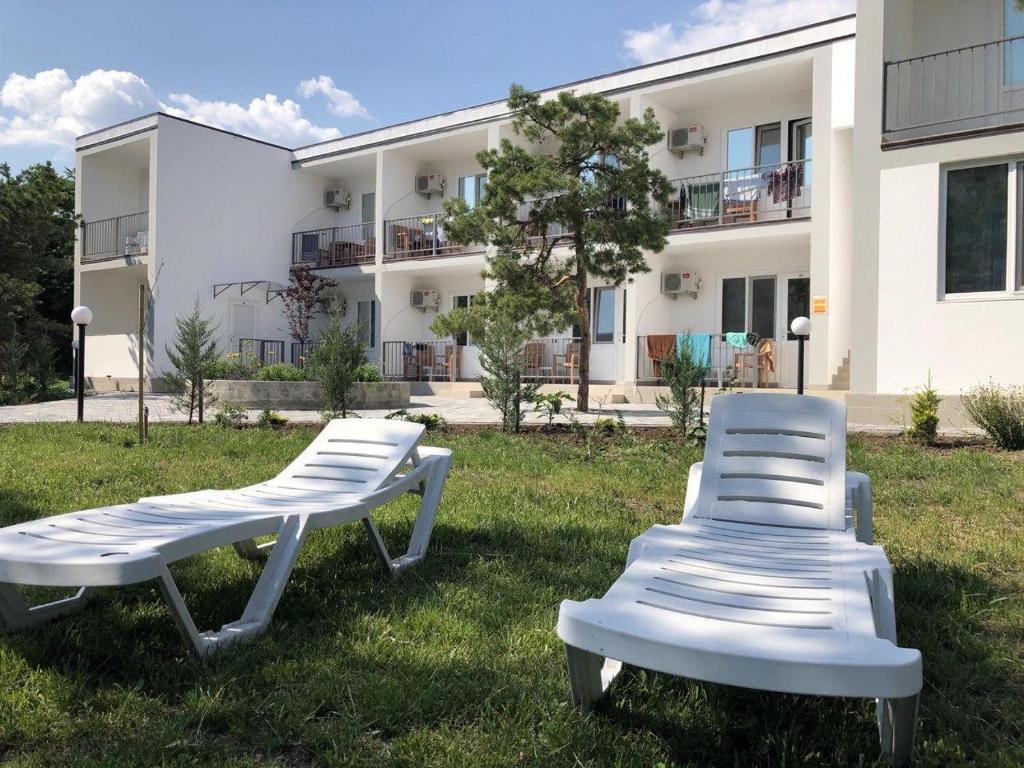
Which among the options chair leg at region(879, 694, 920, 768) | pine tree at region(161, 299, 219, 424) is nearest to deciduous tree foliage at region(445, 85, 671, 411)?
pine tree at region(161, 299, 219, 424)

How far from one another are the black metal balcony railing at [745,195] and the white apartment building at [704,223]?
46mm

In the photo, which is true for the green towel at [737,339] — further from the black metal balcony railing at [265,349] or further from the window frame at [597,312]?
the black metal balcony railing at [265,349]

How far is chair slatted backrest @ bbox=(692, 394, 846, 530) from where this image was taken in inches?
128

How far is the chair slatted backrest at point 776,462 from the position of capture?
3.25 m

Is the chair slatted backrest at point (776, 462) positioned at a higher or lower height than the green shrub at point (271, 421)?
higher

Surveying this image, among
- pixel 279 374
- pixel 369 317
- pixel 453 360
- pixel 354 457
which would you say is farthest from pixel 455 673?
pixel 369 317

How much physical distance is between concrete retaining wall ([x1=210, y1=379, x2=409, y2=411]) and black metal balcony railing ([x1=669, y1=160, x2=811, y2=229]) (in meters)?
6.36

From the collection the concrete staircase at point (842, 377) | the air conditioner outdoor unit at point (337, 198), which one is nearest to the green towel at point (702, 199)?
the concrete staircase at point (842, 377)

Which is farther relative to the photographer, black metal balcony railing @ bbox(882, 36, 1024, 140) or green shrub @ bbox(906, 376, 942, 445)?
black metal balcony railing @ bbox(882, 36, 1024, 140)

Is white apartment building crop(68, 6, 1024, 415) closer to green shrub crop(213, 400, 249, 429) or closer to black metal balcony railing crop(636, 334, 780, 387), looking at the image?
black metal balcony railing crop(636, 334, 780, 387)

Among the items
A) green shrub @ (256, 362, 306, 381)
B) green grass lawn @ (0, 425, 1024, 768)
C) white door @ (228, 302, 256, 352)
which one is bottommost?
green grass lawn @ (0, 425, 1024, 768)

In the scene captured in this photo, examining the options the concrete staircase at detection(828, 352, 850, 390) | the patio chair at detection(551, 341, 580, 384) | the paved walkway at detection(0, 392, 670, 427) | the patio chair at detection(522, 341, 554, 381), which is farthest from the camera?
the patio chair at detection(522, 341, 554, 381)

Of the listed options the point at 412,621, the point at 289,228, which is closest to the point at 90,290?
the point at 289,228

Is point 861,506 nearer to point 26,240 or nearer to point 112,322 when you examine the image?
point 26,240
